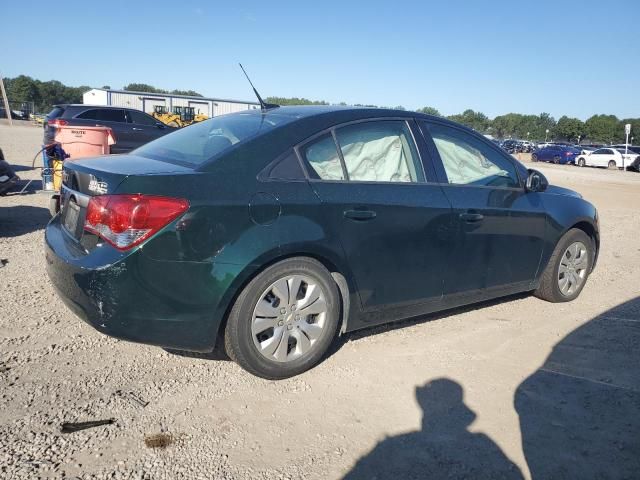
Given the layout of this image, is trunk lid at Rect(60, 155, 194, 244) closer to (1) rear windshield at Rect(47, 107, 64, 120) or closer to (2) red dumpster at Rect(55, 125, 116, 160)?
(2) red dumpster at Rect(55, 125, 116, 160)

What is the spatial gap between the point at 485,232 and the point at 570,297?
1614mm

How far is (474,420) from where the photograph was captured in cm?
292

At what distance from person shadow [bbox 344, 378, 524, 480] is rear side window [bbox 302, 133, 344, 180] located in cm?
154

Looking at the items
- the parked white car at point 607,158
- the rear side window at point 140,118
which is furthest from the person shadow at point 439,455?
the parked white car at point 607,158

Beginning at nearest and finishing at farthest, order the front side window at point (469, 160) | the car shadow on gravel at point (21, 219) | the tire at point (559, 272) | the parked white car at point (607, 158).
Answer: the front side window at point (469, 160) → the tire at point (559, 272) → the car shadow on gravel at point (21, 219) → the parked white car at point (607, 158)

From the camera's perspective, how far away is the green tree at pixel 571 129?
93312 millimetres

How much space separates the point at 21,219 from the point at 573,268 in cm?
700

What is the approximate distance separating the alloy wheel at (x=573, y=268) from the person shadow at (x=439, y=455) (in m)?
2.46

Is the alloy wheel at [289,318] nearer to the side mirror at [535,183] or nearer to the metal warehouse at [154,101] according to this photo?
the side mirror at [535,183]

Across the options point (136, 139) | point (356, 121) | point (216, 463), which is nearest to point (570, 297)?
point (356, 121)

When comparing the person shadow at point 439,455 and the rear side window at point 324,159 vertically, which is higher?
the rear side window at point 324,159

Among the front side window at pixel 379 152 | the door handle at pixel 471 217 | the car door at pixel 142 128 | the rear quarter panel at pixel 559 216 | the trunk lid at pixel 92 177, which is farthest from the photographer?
the car door at pixel 142 128

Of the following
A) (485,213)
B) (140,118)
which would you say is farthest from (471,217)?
(140,118)

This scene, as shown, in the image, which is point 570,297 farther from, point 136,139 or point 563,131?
point 563,131
